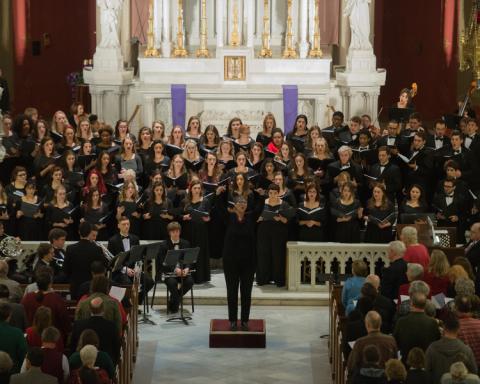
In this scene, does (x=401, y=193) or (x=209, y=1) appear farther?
(x=209, y=1)

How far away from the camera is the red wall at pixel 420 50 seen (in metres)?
25.8

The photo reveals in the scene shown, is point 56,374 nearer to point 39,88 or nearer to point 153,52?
point 153,52

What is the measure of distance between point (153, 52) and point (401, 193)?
7796 millimetres

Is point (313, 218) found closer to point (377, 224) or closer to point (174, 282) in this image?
point (377, 224)

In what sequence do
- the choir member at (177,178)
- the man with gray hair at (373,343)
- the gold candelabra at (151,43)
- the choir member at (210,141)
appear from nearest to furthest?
the man with gray hair at (373,343) → the choir member at (177,178) → the choir member at (210,141) → the gold candelabra at (151,43)

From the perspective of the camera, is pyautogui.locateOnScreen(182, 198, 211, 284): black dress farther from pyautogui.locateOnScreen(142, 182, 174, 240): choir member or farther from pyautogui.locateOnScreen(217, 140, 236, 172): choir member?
pyautogui.locateOnScreen(217, 140, 236, 172): choir member

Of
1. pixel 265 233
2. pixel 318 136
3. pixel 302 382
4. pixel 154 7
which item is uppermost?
pixel 154 7

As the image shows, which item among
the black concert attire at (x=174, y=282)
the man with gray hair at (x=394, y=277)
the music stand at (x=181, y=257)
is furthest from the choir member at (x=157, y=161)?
the man with gray hair at (x=394, y=277)

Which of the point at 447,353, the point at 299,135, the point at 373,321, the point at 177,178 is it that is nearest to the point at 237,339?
the point at 177,178

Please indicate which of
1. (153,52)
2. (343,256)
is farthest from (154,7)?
(343,256)

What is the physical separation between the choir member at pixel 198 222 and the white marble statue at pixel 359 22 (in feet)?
27.6

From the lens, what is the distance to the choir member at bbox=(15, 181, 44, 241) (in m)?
16.1

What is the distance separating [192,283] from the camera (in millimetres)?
15062

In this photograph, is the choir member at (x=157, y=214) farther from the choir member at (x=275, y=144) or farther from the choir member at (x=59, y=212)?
the choir member at (x=275, y=144)
